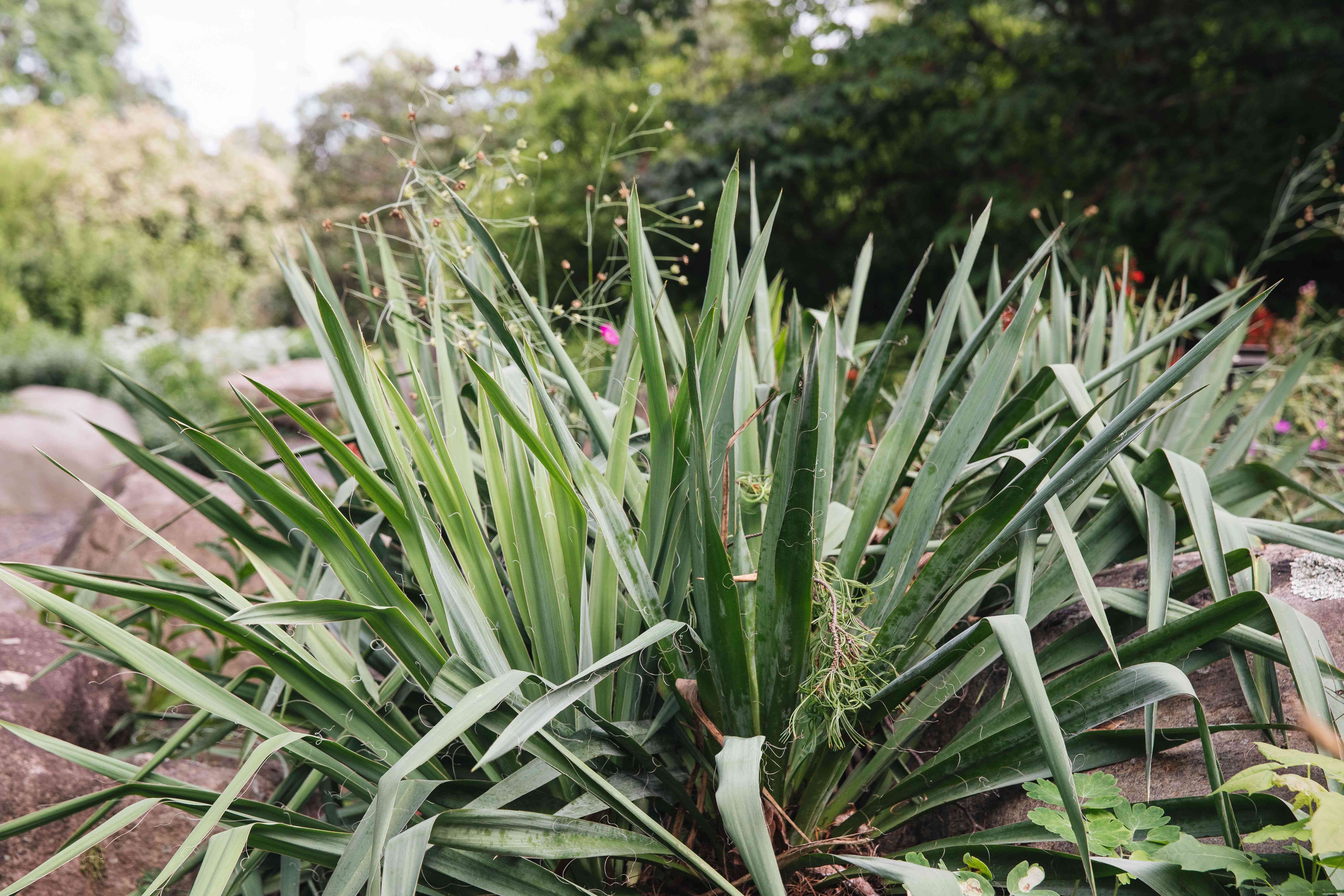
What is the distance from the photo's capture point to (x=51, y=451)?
6.09 metres

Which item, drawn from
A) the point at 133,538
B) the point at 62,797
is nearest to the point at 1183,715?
the point at 62,797

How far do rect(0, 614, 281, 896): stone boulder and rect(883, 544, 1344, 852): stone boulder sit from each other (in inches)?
49.6

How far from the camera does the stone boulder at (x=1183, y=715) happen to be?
3.77ft

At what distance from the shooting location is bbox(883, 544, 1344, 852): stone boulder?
45.3 inches

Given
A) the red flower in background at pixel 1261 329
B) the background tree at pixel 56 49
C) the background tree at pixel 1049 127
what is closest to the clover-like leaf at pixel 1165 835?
the red flower in background at pixel 1261 329

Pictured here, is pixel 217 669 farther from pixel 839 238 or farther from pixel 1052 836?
pixel 839 238

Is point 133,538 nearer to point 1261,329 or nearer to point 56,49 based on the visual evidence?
point 1261,329

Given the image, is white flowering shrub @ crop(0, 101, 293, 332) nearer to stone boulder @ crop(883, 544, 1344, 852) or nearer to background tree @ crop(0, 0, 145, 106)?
stone boulder @ crop(883, 544, 1344, 852)

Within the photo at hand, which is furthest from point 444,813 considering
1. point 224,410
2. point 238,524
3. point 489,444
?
point 224,410

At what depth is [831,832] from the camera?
118 centimetres

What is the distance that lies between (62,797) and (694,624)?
134cm

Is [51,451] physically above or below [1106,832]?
below

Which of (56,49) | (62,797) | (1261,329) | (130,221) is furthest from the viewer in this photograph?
(56,49)

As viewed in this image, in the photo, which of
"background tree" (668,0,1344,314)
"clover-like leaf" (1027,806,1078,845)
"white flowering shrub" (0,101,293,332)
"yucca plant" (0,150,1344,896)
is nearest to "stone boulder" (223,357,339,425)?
"background tree" (668,0,1344,314)
